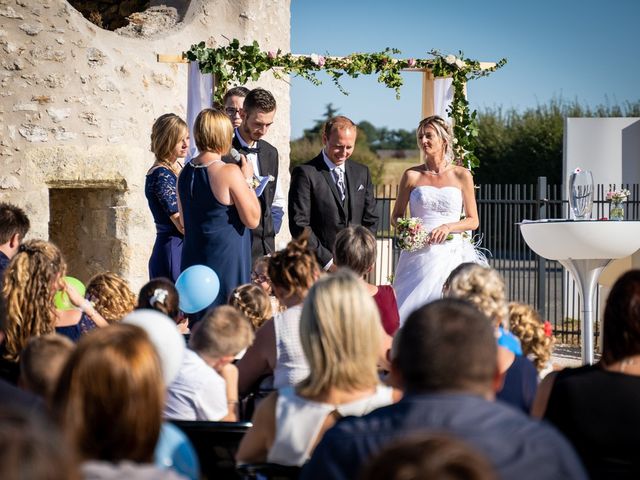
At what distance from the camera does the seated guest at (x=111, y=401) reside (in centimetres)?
209

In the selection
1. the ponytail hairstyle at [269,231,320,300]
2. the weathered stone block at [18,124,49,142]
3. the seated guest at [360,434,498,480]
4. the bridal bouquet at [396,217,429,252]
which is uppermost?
the weathered stone block at [18,124,49,142]

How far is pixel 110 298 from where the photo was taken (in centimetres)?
522

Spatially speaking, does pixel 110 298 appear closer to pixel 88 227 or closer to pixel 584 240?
pixel 584 240

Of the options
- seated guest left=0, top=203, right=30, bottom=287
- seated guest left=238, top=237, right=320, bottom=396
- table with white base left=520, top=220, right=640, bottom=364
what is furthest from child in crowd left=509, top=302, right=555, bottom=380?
seated guest left=0, top=203, right=30, bottom=287

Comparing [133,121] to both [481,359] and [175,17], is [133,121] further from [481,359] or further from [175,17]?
[481,359]

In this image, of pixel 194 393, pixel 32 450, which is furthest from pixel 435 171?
pixel 32 450

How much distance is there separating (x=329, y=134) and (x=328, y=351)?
432 centimetres

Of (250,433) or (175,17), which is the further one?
(175,17)

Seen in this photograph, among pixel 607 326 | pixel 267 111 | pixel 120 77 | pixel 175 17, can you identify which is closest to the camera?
pixel 607 326

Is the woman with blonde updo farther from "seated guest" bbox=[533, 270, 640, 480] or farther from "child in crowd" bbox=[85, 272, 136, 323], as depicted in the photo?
"seated guest" bbox=[533, 270, 640, 480]

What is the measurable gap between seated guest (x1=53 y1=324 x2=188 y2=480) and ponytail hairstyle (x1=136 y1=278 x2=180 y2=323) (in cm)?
255

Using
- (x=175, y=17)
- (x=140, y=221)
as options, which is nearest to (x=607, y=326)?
(x=140, y=221)

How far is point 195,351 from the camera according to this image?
4.04 metres

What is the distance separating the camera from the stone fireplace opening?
9438mm
